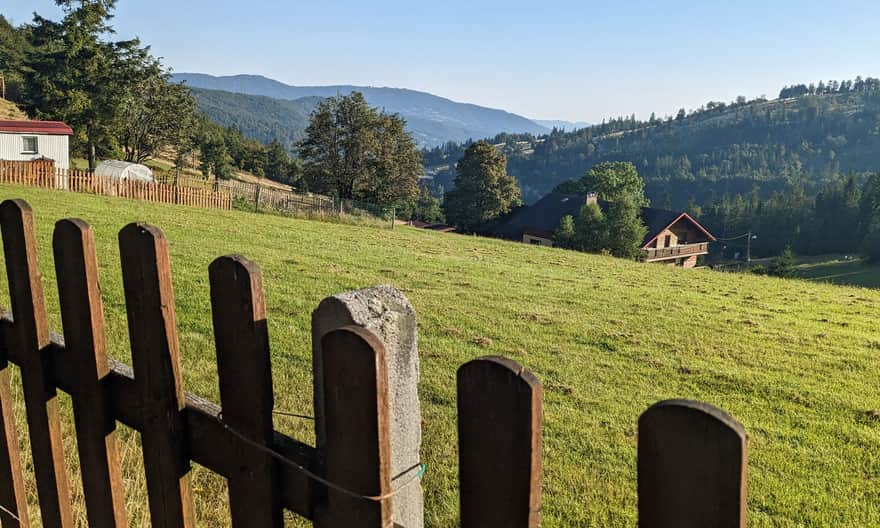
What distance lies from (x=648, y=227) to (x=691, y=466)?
58031mm

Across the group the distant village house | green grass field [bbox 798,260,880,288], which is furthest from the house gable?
green grass field [bbox 798,260,880,288]

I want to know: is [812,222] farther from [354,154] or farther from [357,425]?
[357,425]

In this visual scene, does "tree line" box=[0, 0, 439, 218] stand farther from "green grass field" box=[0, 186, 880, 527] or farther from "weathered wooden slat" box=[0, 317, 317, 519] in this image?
"weathered wooden slat" box=[0, 317, 317, 519]

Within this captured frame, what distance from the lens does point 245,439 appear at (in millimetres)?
1450

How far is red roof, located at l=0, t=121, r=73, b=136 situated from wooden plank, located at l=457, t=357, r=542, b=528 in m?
34.3

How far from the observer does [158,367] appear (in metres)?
1.61

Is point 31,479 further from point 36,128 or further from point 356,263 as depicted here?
point 36,128

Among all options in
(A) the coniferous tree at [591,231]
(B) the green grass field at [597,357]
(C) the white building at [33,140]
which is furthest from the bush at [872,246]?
(C) the white building at [33,140]

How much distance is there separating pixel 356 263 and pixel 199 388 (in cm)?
780

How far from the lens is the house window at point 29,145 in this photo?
29203 mm

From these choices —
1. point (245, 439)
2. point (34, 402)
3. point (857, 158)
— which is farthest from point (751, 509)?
point (857, 158)

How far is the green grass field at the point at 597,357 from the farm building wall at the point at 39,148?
60.2 feet

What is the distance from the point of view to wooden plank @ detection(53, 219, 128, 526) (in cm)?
178

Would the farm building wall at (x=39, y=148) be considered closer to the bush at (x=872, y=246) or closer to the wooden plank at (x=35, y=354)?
the wooden plank at (x=35, y=354)
